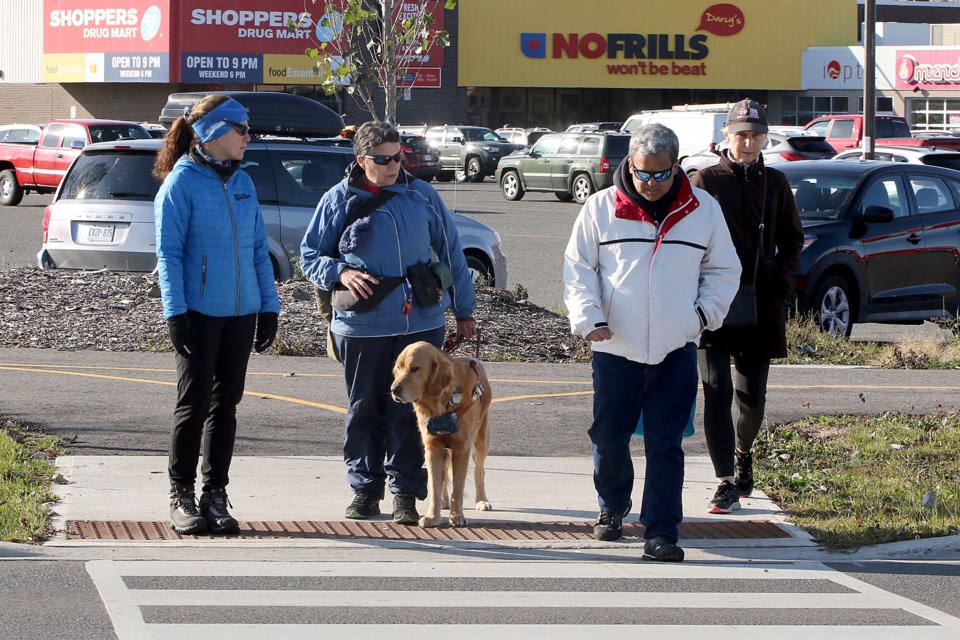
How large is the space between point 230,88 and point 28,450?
44.6 m

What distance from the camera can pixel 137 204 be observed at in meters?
13.1

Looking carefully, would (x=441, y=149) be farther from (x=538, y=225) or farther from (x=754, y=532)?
(x=754, y=532)

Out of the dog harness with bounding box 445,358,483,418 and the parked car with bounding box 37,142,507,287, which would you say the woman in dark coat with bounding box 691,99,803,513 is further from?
the parked car with bounding box 37,142,507,287

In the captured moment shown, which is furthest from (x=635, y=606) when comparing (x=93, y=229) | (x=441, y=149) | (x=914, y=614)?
(x=441, y=149)

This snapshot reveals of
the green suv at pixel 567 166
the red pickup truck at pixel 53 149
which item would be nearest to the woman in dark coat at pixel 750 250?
the red pickup truck at pixel 53 149

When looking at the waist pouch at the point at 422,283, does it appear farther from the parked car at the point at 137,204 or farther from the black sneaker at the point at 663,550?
the parked car at the point at 137,204

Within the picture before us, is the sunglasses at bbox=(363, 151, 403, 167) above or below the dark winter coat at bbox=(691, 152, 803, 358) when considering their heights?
above

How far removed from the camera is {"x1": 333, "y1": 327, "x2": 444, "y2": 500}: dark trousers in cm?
662

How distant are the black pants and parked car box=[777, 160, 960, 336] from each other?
761cm

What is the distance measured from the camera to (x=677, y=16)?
187 feet

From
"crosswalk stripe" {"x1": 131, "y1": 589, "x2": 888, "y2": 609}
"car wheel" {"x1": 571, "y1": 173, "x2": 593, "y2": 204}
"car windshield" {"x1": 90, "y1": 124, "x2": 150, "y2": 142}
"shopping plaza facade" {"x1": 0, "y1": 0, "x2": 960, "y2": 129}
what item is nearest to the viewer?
"crosswalk stripe" {"x1": 131, "y1": 589, "x2": 888, "y2": 609}

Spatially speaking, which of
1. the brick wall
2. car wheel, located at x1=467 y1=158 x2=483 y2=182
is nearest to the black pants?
car wheel, located at x1=467 y1=158 x2=483 y2=182

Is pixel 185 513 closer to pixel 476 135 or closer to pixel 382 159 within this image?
pixel 382 159

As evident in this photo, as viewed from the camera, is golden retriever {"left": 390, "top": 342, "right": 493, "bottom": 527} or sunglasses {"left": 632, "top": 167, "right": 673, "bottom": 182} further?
golden retriever {"left": 390, "top": 342, "right": 493, "bottom": 527}
